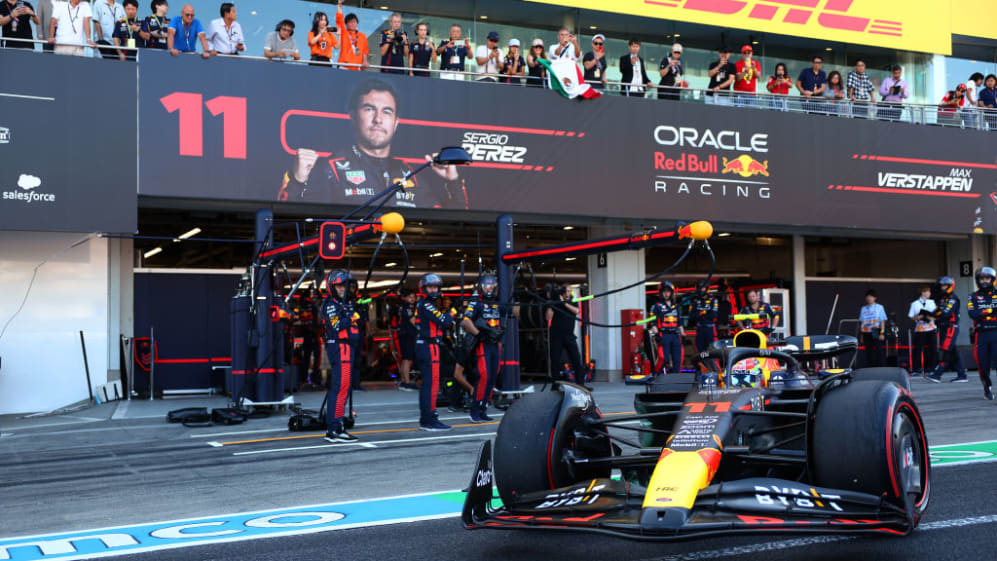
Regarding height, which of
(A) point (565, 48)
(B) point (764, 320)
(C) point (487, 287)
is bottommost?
(B) point (764, 320)

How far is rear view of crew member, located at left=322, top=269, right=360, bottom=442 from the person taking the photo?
10.4m

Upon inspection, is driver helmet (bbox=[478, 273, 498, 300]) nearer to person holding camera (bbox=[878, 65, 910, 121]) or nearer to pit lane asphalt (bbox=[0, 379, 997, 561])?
pit lane asphalt (bbox=[0, 379, 997, 561])

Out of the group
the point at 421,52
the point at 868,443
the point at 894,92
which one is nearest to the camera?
the point at 868,443

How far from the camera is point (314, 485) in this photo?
7504mm

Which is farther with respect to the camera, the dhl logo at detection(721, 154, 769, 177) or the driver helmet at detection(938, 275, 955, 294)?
the dhl logo at detection(721, 154, 769, 177)

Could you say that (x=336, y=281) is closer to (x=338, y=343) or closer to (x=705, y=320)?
(x=338, y=343)

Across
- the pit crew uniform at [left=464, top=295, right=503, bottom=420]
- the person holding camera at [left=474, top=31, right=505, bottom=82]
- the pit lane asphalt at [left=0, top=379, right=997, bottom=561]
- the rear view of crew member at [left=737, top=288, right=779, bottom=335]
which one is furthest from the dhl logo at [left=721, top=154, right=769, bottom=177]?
the pit crew uniform at [left=464, top=295, right=503, bottom=420]

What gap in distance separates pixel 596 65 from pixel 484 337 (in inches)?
331

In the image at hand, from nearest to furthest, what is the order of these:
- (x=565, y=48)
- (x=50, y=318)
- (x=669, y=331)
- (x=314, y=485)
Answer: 1. (x=314, y=485)
2. (x=50, y=318)
3. (x=669, y=331)
4. (x=565, y=48)

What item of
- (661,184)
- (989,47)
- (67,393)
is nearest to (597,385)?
(661,184)

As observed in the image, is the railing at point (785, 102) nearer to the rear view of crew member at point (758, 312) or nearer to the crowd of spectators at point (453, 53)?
the crowd of spectators at point (453, 53)

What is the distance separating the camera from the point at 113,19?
15.4 m

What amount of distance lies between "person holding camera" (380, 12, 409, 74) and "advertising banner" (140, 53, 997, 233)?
1.41 ft

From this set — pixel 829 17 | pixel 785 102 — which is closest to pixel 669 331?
pixel 785 102
